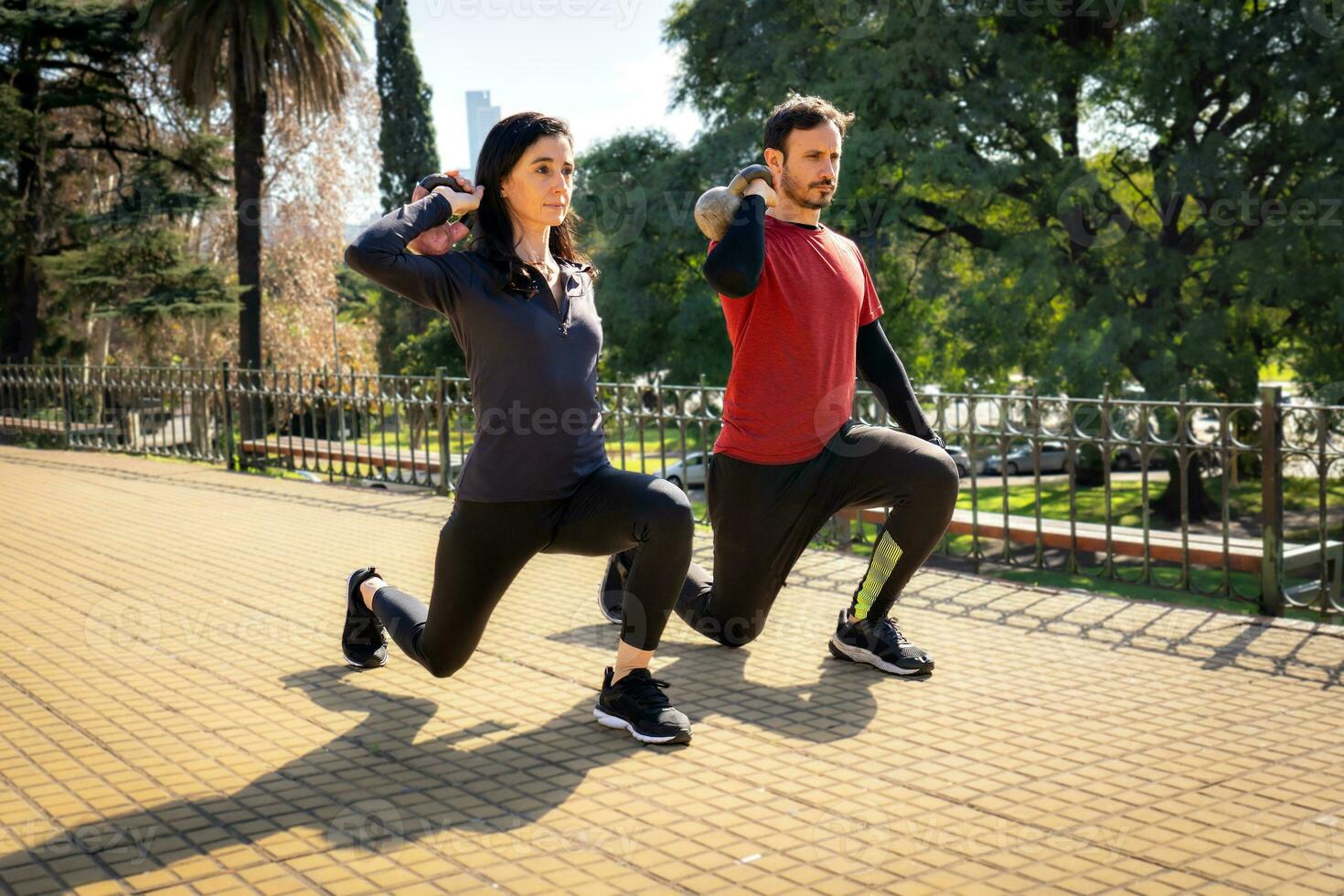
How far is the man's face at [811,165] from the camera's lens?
14.4ft

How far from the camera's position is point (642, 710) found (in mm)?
4012

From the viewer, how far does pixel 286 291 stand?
33094 millimetres

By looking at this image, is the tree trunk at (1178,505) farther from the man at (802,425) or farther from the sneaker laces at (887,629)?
the man at (802,425)

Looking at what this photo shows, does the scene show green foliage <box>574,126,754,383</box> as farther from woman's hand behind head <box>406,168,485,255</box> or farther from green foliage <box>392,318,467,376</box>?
woman's hand behind head <box>406,168,485,255</box>

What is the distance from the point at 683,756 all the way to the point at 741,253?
1551 millimetres

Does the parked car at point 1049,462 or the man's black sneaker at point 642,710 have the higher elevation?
the man's black sneaker at point 642,710

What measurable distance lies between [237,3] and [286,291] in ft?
45.2

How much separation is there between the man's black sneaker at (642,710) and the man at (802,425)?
17.5 inches

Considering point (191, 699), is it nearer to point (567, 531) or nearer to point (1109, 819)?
point (567, 531)

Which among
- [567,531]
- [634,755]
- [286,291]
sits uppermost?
[286,291]

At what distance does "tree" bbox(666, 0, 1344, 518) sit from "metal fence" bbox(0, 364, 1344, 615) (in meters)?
1.68

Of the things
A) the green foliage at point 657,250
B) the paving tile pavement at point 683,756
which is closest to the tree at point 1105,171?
the green foliage at point 657,250

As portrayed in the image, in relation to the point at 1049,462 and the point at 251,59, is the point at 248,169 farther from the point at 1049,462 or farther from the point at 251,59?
the point at 1049,462

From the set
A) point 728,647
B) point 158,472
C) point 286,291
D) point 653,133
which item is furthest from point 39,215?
point 728,647
